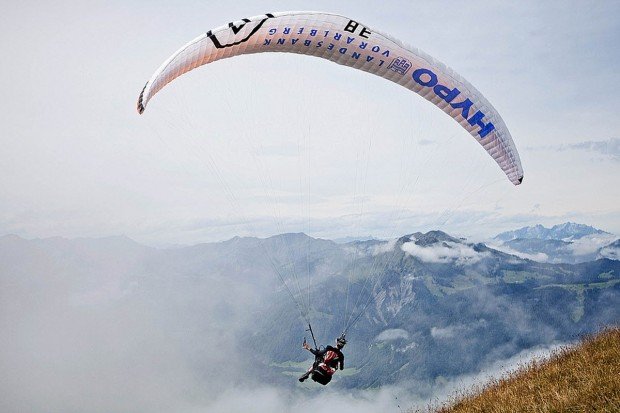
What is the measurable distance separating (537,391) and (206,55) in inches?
417

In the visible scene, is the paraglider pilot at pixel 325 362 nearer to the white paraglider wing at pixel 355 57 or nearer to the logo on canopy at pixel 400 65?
the white paraglider wing at pixel 355 57

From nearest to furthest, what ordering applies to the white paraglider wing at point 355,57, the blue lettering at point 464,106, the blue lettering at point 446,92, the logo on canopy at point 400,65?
1. the white paraglider wing at point 355,57
2. the logo on canopy at point 400,65
3. the blue lettering at point 446,92
4. the blue lettering at point 464,106

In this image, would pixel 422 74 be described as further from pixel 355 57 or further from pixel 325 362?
pixel 325 362

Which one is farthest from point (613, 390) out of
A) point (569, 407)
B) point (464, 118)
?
point (464, 118)

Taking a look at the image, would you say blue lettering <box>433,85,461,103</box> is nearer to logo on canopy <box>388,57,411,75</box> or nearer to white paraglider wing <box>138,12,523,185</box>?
white paraglider wing <box>138,12,523,185</box>

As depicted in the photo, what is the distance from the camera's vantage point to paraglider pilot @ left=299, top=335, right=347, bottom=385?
41.0 ft

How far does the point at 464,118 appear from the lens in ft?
45.7

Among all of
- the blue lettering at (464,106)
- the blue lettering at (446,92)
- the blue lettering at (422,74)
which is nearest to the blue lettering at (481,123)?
the blue lettering at (464,106)

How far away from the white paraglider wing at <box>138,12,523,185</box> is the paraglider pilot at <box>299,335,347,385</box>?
7.89m

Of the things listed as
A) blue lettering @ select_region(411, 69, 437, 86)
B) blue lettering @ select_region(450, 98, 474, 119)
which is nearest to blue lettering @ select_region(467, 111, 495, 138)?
blue lettering @ select_region(450, 98, 474, 119)

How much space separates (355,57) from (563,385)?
9.85 m

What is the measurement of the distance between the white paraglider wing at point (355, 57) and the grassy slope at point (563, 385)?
6.56 metres

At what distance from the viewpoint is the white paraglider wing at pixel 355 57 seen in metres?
11.4

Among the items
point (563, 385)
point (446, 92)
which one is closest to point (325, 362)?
point (563, 385)
